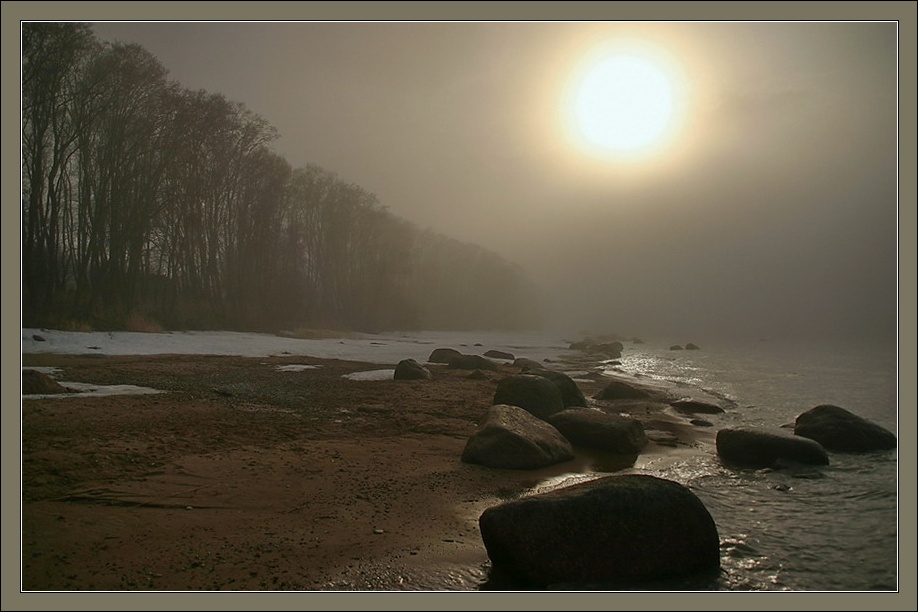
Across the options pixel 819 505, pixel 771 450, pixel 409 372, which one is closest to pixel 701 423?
pixel 771 450

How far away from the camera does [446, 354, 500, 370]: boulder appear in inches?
461

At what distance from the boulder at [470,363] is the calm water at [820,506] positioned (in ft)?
17.5

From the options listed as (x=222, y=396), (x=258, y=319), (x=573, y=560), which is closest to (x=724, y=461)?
(x=573, y=560)

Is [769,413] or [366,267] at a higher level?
[366,267]

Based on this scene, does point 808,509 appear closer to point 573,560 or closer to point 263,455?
point 573,560

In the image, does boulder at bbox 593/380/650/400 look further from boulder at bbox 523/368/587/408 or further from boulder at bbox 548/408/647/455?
boulder at bbox 548/408/647/455

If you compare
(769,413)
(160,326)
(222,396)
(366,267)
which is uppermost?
(366,267)

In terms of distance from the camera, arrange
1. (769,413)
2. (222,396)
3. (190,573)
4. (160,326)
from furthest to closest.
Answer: (160,326)
(769,413)
(222,396)
(190,573)

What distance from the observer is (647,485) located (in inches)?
121

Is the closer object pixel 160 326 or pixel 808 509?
pixel 808 509

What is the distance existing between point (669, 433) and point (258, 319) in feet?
35.6

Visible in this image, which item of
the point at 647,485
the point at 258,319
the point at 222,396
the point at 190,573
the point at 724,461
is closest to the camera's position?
the point at 190,573

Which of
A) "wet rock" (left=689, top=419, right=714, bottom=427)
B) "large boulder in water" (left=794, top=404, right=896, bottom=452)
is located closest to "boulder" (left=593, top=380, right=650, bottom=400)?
"wet rock" (left=689, top=419, right=714, bottom=427)

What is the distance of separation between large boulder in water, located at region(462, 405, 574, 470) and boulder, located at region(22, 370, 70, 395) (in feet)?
15.1
